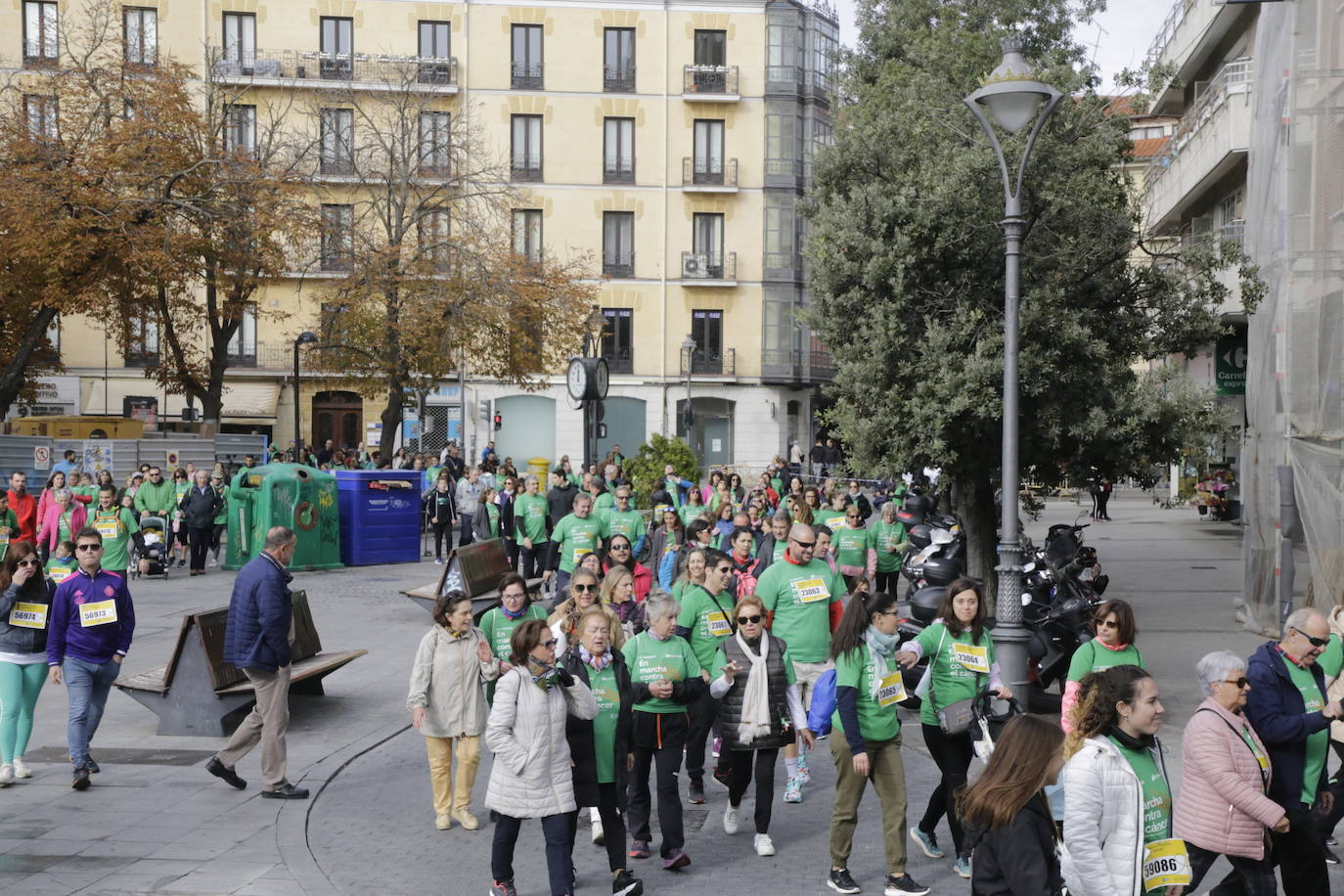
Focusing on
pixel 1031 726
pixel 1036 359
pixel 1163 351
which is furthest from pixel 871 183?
pixel 1031 726

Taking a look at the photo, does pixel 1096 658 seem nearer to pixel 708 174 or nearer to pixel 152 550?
pixel 152 550

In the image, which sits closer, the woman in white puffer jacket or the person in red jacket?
the woman in white puffer jacket

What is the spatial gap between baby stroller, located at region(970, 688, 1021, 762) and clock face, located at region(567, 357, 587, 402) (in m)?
11.6

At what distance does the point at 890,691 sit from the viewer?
7.05 metres

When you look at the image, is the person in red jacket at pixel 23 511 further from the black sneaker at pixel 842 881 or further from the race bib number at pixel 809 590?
the black sneaker at pixel 842 881

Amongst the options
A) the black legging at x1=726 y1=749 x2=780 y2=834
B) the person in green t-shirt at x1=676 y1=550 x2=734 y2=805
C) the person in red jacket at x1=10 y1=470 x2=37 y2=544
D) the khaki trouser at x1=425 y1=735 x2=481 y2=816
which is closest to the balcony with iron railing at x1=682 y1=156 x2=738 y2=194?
the person in red jacket at x1=10 y1=470 x2=37 y2=544

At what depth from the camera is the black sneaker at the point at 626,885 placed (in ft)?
22.3

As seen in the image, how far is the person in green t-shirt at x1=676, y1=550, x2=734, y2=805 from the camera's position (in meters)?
8.13

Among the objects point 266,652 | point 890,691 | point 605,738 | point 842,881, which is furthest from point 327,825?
point 890,691

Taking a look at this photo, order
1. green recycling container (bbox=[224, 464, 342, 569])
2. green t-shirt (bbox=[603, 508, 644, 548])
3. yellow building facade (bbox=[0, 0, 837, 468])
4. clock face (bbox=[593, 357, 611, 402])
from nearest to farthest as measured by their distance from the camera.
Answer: green t-shirt (bbox=[603, 508, 644, 548]), clock face (bbox=[593, 357, 611, 402]), green recycling container (bbox=[224, 464, 342, 569]), yellow building facade (bbox=[0, 0, 837, 468])

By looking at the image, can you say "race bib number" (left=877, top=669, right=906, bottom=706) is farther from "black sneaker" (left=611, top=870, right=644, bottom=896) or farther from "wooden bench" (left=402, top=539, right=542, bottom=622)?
"wooden bench" (left=402, top=539, right=542, bottom=622)

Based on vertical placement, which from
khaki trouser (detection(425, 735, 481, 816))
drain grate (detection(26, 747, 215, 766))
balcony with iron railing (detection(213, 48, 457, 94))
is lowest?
drain grate (detection(26, 747, 215, 766))

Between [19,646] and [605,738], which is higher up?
[19,646]

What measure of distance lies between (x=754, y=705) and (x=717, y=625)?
34.0 inches
